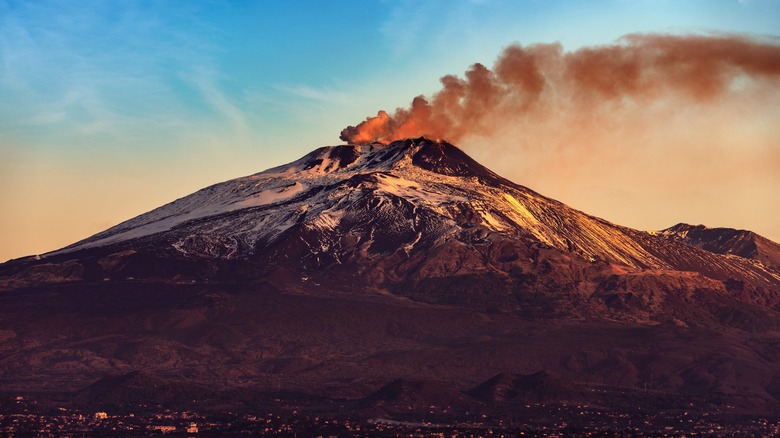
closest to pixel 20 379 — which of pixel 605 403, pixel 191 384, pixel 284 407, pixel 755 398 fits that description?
pixel 191 384

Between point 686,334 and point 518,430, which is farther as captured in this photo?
point 686,334

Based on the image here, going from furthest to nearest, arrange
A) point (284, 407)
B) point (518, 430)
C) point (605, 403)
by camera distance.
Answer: point (605, 403) → point (284, 407) → point (518, 430)

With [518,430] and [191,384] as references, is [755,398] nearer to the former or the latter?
[518,430]

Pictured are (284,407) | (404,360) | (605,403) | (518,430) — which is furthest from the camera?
(404,360)

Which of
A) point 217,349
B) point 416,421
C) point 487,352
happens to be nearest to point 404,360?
point 487,352

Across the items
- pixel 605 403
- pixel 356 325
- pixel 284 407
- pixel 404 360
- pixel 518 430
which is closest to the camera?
pixel 518 430

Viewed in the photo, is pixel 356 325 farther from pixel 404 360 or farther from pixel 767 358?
pixel 767 358

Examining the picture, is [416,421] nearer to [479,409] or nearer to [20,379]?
[479,409]

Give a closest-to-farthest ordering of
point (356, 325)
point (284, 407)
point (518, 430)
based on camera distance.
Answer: point (518, 430) < point (284, 407) < point (356, 325)

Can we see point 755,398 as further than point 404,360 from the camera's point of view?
No
